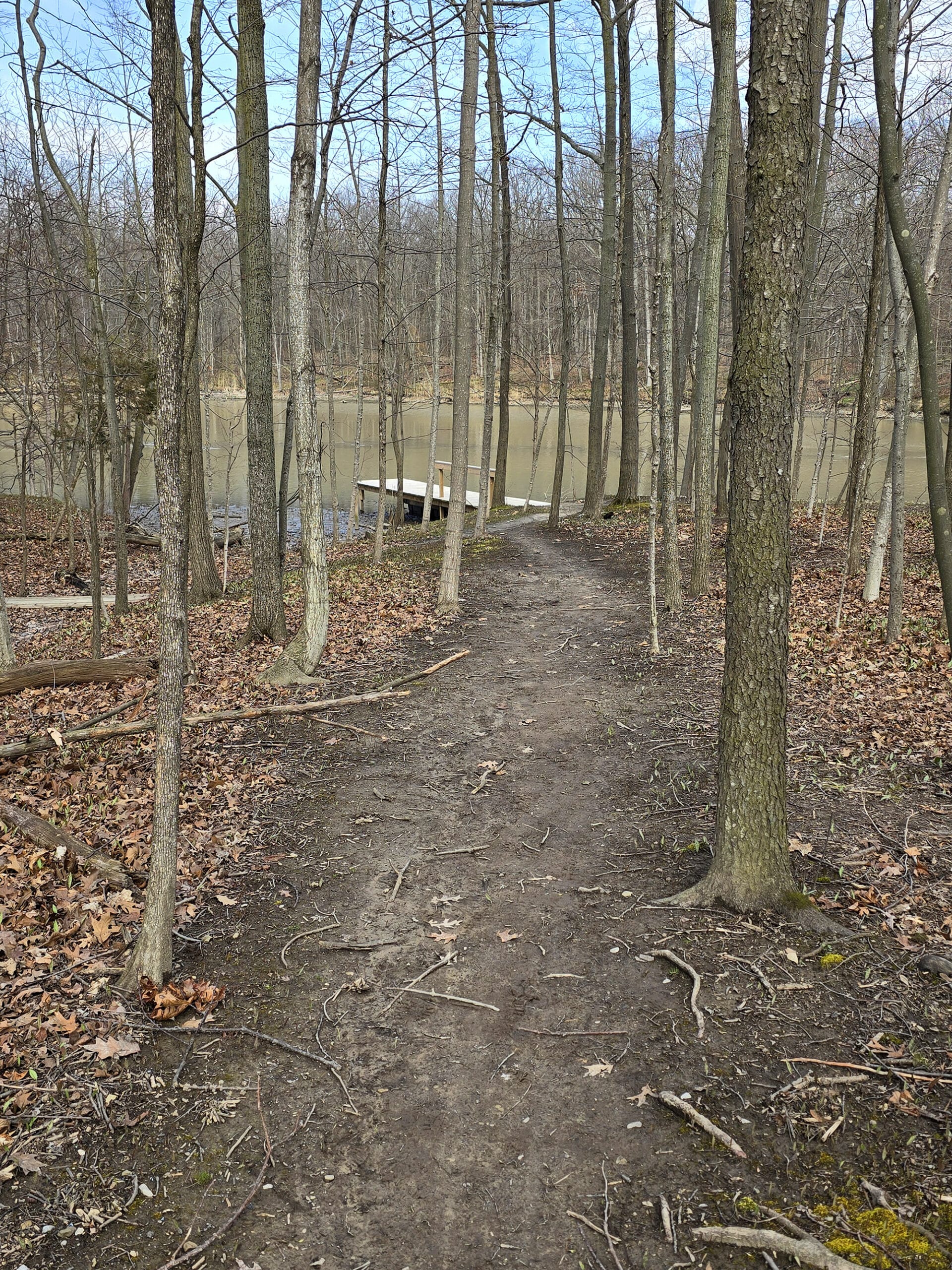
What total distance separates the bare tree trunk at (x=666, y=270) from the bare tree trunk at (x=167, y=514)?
6158mm

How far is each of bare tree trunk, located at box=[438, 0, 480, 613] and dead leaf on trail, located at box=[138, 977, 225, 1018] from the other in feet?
18.6

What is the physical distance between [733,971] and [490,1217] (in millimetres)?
1660

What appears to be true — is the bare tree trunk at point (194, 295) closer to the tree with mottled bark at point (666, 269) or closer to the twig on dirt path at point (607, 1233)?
the twig on dirt path at point (607, 1233)

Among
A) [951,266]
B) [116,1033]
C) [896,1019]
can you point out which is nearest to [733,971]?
[896,1019]

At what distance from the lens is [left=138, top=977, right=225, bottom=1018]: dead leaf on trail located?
383cm

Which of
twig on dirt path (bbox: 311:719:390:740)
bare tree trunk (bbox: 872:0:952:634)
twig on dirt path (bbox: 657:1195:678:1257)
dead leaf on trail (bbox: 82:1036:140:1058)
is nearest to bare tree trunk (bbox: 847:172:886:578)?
bare tree trunk (bbox: 872:0:952:634)

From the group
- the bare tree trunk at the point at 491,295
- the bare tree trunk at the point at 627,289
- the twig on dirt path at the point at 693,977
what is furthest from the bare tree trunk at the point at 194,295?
the bare tree trunk at the point at 627,289

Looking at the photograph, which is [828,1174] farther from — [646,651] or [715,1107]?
[646,651]

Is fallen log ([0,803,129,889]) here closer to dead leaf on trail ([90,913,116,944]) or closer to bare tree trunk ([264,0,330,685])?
dead leaf on trail ([90,913,116,944])

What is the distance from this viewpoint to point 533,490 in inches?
1249

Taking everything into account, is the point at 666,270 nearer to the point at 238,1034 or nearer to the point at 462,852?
the point at 462,852

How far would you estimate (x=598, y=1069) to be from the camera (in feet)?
11.4

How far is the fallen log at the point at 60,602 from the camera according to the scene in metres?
14.8

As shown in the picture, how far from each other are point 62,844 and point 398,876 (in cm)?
202
